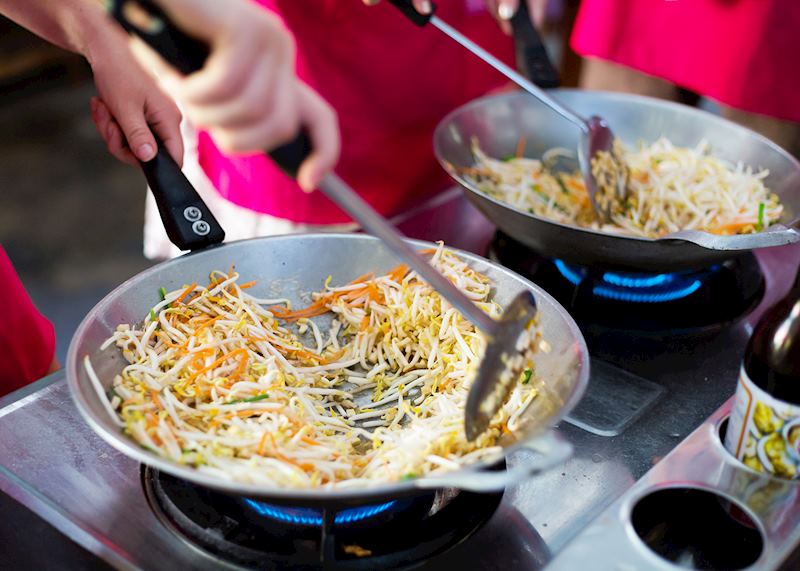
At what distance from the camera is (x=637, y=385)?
1.34 metres

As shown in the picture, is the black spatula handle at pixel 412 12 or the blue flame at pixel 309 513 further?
the black spatula handle at pixel 412 12

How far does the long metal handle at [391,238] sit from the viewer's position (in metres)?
0.85

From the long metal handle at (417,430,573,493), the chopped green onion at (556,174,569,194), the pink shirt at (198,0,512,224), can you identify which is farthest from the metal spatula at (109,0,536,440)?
the pink shirt at (198,0,512,224)

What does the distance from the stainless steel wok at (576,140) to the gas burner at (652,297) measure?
11 cm

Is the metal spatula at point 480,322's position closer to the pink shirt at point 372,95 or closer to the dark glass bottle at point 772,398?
the dark glass bottle at point 772,398

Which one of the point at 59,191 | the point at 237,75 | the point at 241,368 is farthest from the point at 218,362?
the point at 59,191

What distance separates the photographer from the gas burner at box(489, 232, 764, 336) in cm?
150

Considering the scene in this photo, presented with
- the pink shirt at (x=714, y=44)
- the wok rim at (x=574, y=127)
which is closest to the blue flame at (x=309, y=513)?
the wok rim at (x=574, y=127)

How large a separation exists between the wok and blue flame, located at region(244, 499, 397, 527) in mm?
103

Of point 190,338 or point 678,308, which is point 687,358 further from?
point 190,338

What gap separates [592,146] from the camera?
1.75 metres

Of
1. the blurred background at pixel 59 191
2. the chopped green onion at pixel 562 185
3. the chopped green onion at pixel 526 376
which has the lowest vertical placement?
the blurred background at pixel 59 191

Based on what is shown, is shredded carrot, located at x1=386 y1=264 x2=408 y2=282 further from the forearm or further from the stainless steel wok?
the forearm

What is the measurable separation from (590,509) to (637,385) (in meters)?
0.31
